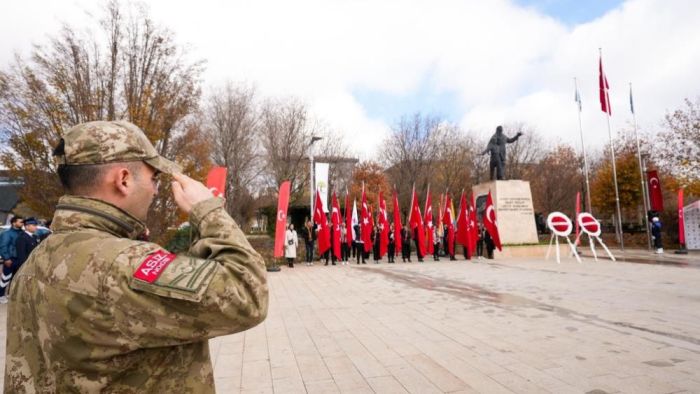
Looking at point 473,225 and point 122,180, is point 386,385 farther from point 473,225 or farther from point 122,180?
point 473,225

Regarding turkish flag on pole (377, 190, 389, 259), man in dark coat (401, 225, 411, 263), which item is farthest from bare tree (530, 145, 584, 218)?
turkish flag on pole (377, 190, 389, 259)

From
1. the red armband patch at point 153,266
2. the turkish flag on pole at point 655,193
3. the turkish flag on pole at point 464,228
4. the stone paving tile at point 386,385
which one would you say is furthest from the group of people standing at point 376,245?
the red armband patch at point 153,266

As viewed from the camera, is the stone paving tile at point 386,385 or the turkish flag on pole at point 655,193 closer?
the stone paving tile at point 386,385

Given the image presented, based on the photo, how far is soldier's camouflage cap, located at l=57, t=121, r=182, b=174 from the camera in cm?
136

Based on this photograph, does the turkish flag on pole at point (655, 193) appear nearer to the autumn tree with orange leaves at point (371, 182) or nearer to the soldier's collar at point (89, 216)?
the autumn tree with orange leaves at point (371, 182)

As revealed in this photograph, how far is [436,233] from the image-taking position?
816 inches

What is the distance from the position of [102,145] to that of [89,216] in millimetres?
253

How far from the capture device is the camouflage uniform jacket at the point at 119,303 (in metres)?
1.15

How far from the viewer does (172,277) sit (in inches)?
44.7

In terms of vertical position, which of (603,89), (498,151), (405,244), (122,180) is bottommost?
(405,244)

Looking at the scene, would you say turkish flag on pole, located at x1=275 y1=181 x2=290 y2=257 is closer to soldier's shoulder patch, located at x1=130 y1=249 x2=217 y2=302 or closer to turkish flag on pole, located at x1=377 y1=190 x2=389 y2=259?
turkish flag on pole, located at x1=377 y1=190 x2=389 y2=259

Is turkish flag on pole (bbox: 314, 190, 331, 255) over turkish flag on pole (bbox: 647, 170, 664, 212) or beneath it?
beneath

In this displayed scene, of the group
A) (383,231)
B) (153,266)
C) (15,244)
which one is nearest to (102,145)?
(153,266)

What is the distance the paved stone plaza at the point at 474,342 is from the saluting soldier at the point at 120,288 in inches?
112
